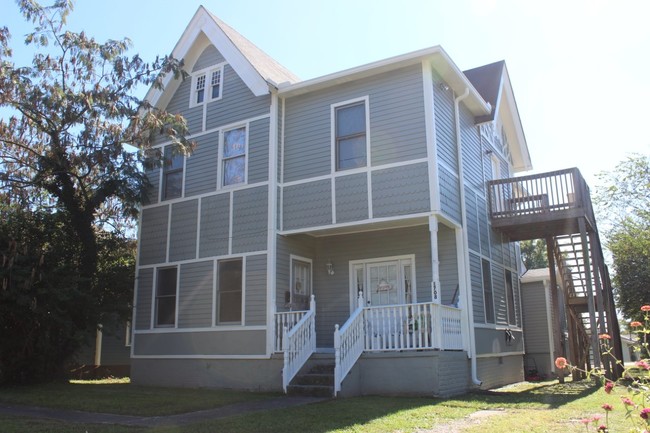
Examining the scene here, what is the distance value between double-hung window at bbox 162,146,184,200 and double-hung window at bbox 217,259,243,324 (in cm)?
288

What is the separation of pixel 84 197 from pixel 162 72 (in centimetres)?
408

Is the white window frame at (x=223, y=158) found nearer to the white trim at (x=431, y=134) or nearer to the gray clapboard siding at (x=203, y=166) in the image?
the gray clapboard siding at (x=203, y=166)

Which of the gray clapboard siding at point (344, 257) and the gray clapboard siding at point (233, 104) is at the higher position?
the gray clapboard siding at point (233, 104)

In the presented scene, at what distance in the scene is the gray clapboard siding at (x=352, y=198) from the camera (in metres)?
13.3

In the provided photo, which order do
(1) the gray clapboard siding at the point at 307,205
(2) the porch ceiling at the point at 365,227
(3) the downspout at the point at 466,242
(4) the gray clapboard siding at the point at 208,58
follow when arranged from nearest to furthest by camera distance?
(3) the downspout at the point at 466,242, (2) the porch ceiling at the point at 365,227, (1) the gray clapboard siding at the point at 307,205, (4) the gray clapboard siding at the point at 208,58

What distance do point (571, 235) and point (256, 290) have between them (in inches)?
351

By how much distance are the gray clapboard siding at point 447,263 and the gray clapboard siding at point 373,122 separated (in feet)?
7.22

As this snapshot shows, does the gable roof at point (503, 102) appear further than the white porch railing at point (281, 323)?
Yes

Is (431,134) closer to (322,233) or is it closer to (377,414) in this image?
(322,233)

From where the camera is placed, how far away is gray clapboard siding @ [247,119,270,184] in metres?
14.6

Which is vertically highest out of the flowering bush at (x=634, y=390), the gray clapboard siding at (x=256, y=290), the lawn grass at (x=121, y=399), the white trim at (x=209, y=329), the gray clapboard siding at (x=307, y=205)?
the gray clapboard siding at (x=307, y=205)

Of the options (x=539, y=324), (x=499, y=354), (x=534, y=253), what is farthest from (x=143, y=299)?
(x=534, y=253)

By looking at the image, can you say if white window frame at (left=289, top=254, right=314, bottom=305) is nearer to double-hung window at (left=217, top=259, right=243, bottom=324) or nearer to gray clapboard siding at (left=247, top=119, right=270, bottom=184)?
double-hung window at (left=217, top=259, right=243, bottom=324)

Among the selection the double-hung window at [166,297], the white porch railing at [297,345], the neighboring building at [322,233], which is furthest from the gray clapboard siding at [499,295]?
the double-hung window at [166,297]
